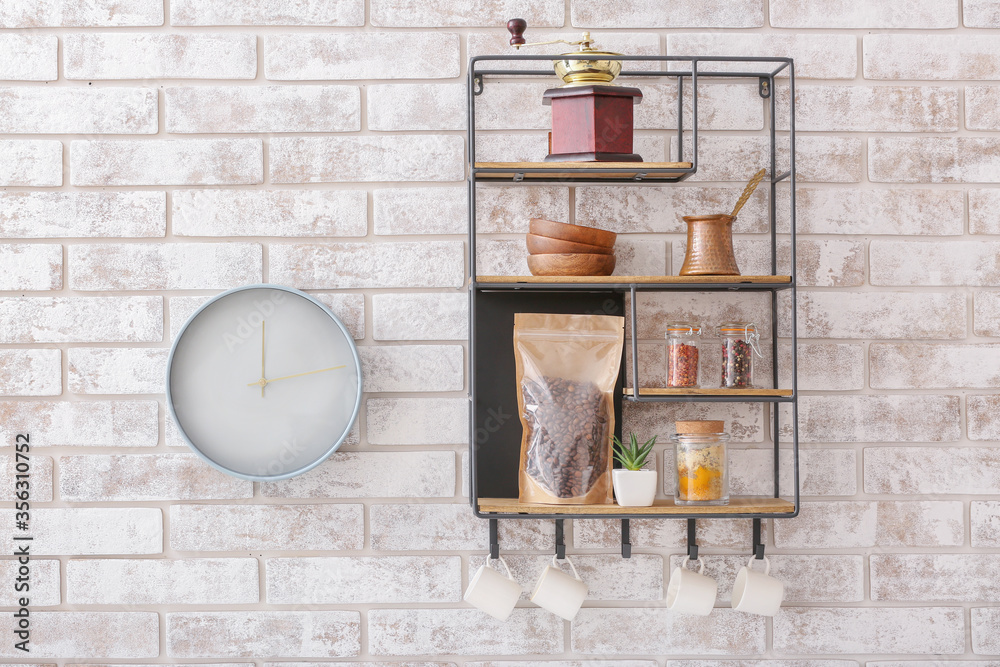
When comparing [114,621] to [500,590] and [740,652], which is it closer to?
[500,590]

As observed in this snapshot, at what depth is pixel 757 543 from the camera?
108cm

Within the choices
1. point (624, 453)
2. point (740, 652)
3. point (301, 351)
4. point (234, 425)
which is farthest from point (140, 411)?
point (740, 652)

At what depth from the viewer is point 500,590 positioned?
3.32 ft

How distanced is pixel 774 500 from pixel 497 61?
769 millimetres

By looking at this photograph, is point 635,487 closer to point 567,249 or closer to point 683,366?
point 683,366

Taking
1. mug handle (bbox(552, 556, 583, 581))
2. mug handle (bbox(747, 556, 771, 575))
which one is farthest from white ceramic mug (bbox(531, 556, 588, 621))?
mug handle (bbox(747, 556, 771, 575))

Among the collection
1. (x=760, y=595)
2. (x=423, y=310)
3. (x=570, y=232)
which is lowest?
(x=760, y=595)

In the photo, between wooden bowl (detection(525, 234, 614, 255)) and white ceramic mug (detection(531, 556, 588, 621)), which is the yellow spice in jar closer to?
white ceramic mug (detection(531, 556, 588, 621))

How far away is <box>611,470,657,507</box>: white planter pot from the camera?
972mm

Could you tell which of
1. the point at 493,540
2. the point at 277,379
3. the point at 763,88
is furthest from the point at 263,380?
the point at 763,88

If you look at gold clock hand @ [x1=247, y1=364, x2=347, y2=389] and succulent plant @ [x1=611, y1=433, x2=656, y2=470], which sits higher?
gold clock hand @ [x1=247, y1=364, x2=347, y2=389]

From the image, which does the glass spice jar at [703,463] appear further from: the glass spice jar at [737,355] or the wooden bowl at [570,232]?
the wooden bowl at [570,232]

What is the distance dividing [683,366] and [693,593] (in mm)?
324

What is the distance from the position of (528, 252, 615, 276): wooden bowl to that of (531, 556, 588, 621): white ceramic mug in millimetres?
419
